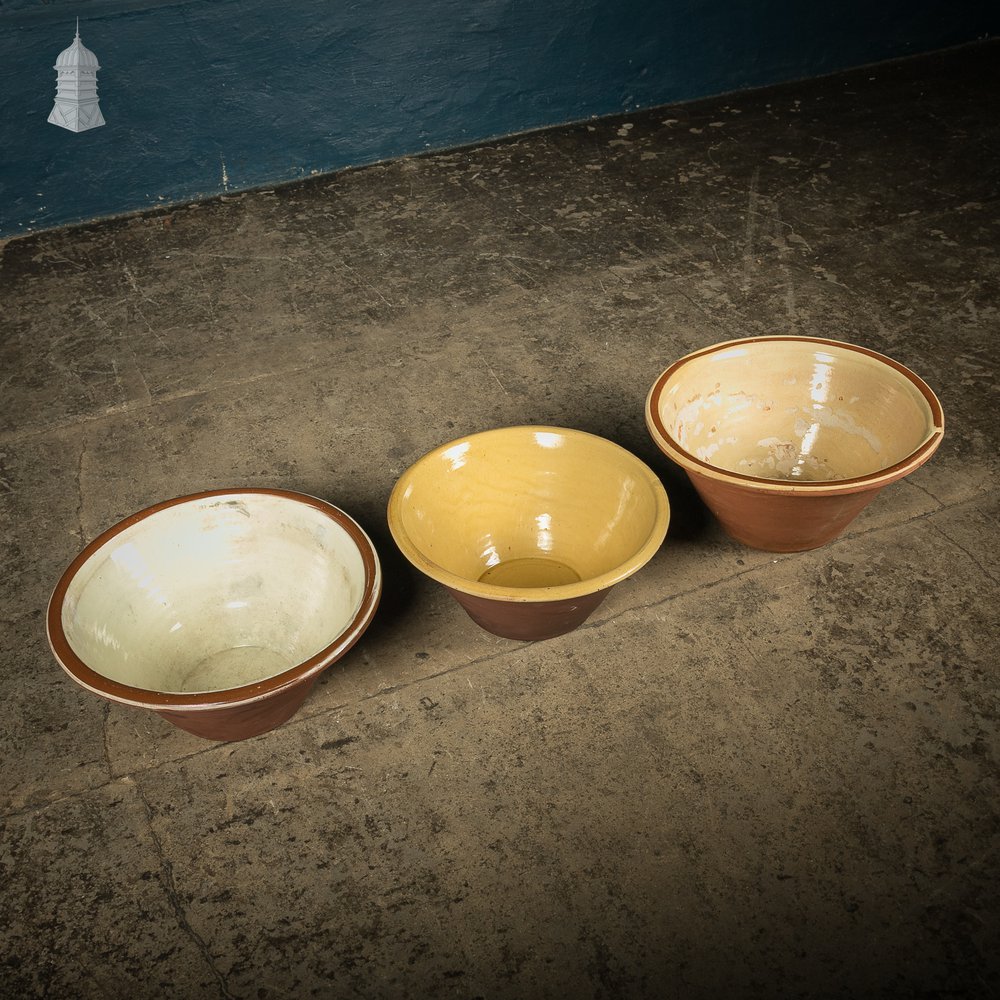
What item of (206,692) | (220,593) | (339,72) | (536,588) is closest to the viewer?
(206,692)

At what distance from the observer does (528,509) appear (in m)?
2.80

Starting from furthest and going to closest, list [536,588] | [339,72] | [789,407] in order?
1. [339,72]
2. [789,407]
3. [536,588]

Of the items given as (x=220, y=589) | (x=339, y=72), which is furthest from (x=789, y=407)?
(x=339, y=72)

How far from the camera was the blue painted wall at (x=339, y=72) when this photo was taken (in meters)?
4.70

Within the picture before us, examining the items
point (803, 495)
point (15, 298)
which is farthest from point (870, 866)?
point (15, 298)

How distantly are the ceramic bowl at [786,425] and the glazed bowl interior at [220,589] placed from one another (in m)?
1.03

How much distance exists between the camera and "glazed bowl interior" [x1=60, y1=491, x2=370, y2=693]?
8.02 ft

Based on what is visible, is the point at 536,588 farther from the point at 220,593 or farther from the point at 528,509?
the point at 220,593

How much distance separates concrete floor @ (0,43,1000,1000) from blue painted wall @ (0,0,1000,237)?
0.65 metres

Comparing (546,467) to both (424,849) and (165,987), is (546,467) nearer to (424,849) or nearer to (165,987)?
(424,849)

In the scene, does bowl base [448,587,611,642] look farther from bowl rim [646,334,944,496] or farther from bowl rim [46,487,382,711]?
bowl rim [646,334,944,496]

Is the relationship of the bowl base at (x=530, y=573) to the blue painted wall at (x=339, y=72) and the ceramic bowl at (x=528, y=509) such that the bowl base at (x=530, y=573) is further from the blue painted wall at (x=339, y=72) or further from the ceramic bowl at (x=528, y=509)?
the blue painted wall at (x=339, y=72)

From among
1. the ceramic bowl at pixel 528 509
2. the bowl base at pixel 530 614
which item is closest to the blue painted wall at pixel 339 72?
the ceramic bowl at pixel 528 509

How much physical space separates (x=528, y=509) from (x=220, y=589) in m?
0.94
